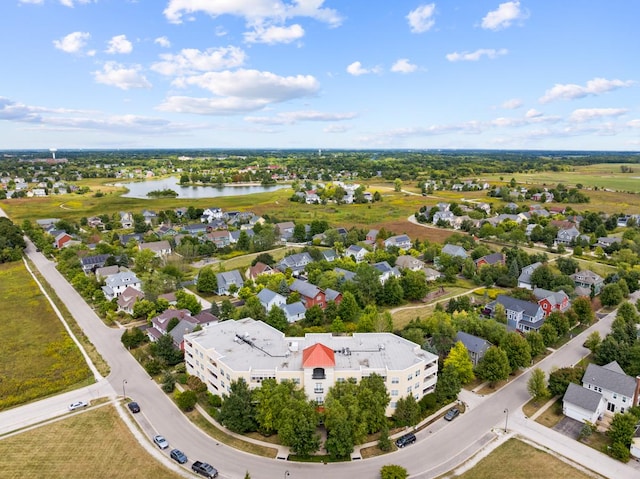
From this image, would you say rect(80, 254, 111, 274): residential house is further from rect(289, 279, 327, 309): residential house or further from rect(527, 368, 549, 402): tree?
rect(527, 368, 549, 402): tree

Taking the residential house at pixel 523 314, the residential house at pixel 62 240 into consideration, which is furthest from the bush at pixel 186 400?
the residential house at pixel 62 240

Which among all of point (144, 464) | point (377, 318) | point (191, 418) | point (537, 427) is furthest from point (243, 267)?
point (537, 427)

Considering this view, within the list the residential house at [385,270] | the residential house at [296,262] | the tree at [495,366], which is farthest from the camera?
the residential house at [296,262]

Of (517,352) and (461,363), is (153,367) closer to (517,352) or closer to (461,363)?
(461,363)

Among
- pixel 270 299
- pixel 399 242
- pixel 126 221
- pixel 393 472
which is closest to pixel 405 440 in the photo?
pixel 393 472

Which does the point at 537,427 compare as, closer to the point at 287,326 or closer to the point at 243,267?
the point at 287,326

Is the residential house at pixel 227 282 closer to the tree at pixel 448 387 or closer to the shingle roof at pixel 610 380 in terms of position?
the tree at pixel 448 387
